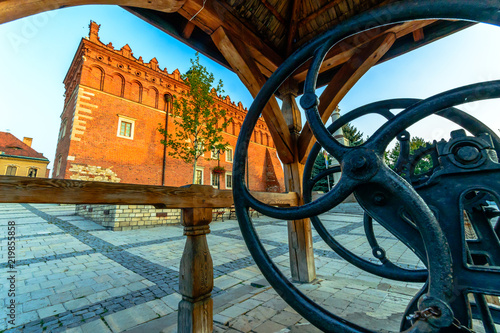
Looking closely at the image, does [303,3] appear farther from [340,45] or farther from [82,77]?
[82,77]

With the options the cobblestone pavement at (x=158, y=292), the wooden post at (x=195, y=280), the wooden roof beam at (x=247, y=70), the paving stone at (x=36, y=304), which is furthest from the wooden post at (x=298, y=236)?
the paving stone at (x=36, y=304)

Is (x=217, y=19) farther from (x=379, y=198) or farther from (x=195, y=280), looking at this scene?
(x=195, y=280)

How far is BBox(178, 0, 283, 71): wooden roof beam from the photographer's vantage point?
211 centimetres

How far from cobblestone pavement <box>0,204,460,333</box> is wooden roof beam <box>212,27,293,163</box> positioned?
2.04 metres

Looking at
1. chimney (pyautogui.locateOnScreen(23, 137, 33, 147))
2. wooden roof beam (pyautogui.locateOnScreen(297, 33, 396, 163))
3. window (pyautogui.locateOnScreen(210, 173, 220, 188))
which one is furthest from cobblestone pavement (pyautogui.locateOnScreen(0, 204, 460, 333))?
chimney (pyautogui.locateOnScreen(23, 137, 33, 147))

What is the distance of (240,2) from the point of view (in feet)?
7.60

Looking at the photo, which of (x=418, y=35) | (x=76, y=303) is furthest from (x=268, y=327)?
(x=418, y=35)

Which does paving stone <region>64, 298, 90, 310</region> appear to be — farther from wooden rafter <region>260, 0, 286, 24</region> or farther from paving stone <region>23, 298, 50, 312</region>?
wooden rafter <region>260, 0, 286, 24</region>

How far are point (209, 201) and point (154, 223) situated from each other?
8.97 metres

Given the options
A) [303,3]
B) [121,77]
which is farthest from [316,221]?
[121,77]

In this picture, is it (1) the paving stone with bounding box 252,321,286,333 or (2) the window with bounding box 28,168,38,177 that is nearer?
(1) the paving stone with bounding box 252,321,286,333

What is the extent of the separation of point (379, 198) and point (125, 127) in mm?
16832

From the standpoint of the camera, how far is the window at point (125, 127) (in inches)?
554

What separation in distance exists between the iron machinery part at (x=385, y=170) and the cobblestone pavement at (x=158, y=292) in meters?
1.36
